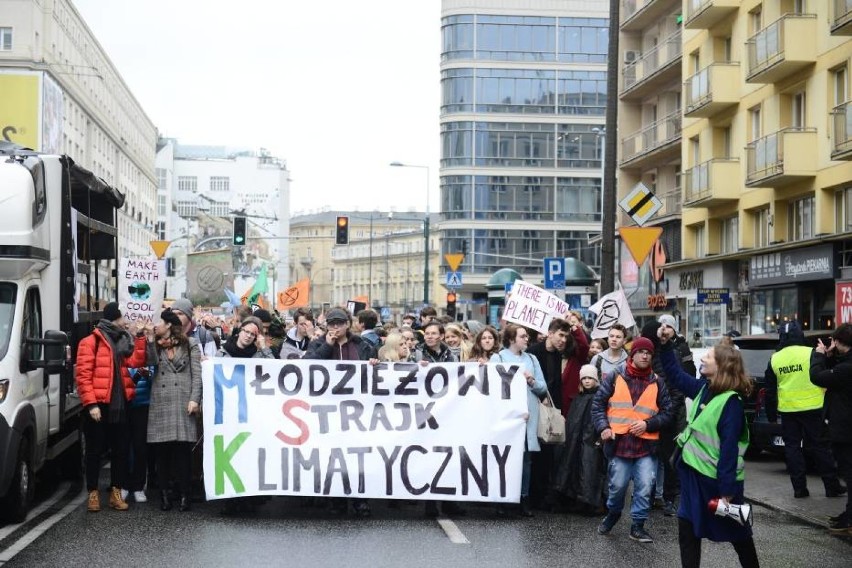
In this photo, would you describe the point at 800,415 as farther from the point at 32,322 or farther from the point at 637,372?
the point at 32,322

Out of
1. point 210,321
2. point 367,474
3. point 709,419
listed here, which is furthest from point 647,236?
point 709,419

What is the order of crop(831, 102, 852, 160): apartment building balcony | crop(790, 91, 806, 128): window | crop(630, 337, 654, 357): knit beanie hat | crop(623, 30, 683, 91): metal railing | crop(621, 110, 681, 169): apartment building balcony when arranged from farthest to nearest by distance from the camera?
crop(621, 110, 681, 169): apartment building balcony < crop(623, 30, 683, 91): metal railing < crop(790, 91, 806, 128): window < crop(831, 102, 852, 160): apartment building balcony < crop(630, 337, 654, 357): knit beanie hat

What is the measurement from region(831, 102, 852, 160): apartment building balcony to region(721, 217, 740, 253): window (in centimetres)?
972

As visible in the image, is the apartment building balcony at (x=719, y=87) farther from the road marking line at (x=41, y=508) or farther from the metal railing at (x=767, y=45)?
the road marking line at (x=41, y=508)

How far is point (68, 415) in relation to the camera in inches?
530

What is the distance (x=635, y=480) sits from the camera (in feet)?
34.9

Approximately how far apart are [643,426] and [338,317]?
3.39 meters

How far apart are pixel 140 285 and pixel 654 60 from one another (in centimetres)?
2896

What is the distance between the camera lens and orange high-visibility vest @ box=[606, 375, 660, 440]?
10492 mm

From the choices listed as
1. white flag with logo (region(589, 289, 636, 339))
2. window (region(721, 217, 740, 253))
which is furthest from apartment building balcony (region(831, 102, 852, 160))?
white flag with logo (region(589, 289, 636, 339))

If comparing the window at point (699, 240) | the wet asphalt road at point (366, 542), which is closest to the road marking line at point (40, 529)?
the wet asphalt road at point (366, 542)

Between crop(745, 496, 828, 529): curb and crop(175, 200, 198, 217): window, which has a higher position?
crop(175, 200, 198, 217): window

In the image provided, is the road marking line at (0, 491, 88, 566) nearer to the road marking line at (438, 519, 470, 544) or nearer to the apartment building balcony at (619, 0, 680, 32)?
the road marking line at (438, 519, 470, 544)

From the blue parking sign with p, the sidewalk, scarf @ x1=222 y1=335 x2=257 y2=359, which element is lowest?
the sidewalk
